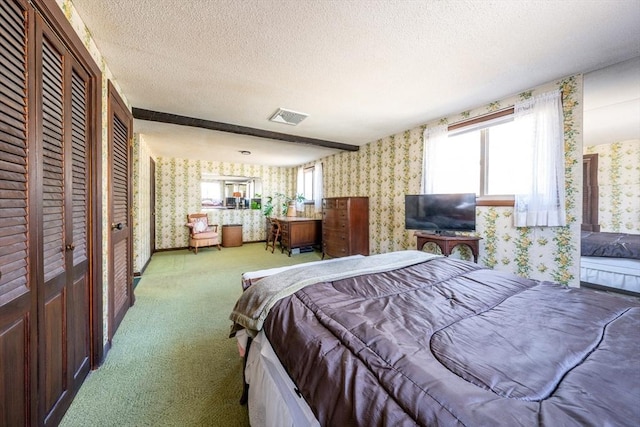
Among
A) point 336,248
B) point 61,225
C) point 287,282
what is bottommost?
point 336,248

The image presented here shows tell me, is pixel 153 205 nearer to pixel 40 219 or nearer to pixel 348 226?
pixel 348 226

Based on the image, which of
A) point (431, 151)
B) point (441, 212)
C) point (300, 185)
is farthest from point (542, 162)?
point (300, 185)

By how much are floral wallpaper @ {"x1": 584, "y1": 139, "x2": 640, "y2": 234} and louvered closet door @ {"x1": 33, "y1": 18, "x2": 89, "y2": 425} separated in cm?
656

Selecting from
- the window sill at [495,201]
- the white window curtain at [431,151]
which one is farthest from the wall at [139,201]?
the window sill at [495,201]

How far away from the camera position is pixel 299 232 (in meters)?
5.11

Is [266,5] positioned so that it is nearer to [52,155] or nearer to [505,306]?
[52,155]

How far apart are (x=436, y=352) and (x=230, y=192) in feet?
20.6

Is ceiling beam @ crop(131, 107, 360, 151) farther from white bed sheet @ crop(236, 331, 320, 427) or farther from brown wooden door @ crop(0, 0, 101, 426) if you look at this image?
white bed sheet @ crop(236, 331, 320, 427)

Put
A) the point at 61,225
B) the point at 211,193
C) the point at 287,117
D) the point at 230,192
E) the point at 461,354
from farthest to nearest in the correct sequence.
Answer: the point at 230,192 → the point at 211,193 → the point at 287,117 → the point at 61,225 → the point at 461,354

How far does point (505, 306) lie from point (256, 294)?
1173 mm

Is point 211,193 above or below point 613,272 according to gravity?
above

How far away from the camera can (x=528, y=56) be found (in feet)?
5.89

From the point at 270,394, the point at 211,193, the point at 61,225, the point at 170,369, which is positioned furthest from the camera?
the point at 211,193

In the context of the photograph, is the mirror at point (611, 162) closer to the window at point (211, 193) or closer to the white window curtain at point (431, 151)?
the white window curtain at point (431, 151)
